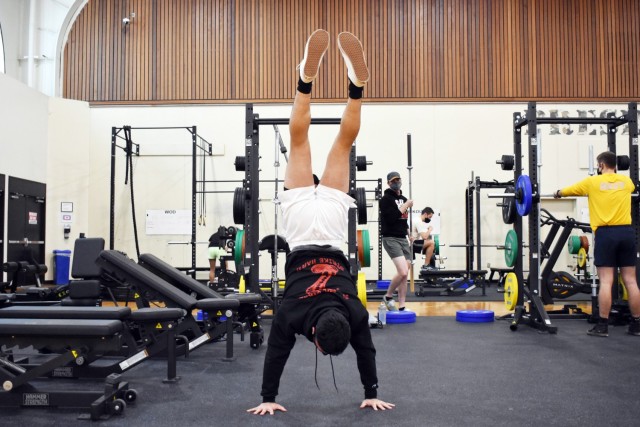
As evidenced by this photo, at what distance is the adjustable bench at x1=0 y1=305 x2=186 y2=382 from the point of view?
2.62 metres

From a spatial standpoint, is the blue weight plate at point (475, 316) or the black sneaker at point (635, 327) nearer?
the black sneaker at point (635, 327)

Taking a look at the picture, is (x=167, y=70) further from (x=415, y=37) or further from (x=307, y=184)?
(x=307, y=184)

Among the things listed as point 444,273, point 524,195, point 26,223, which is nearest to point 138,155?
point 26,223

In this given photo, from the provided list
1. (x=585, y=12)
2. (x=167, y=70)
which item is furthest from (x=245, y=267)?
(x=585, y=12)

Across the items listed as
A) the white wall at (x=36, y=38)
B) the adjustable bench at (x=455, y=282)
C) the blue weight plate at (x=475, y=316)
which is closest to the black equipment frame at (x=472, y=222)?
the adjustable bench at (x=455, y=282)

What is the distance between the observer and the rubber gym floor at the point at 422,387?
218 centimetres

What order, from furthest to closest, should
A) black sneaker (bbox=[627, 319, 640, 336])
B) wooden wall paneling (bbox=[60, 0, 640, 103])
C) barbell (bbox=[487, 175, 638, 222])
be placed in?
wooden wall paneling (bbox=[60, 0, 640, 103]) → barbell (bbox=[487, 175, 638, 222]) → black sneaker (bbox=[627, 319, 640, 336])

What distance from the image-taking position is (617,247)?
411 cm

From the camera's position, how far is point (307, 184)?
2.48 meters

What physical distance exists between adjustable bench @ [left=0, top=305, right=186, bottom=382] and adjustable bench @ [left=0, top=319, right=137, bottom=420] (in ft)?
0.72

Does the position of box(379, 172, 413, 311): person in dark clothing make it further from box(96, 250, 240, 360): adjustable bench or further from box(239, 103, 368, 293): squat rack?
box(96, 250, 240, 360): adjustable bench

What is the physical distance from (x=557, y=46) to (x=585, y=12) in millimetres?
782

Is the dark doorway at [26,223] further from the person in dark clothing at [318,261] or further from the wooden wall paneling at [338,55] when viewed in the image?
the person in dark clothing at [318,261]

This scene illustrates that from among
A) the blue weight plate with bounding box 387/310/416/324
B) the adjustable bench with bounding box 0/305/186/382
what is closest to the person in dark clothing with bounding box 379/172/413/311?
the blue weight plate with bounding box 387/310/416/324
